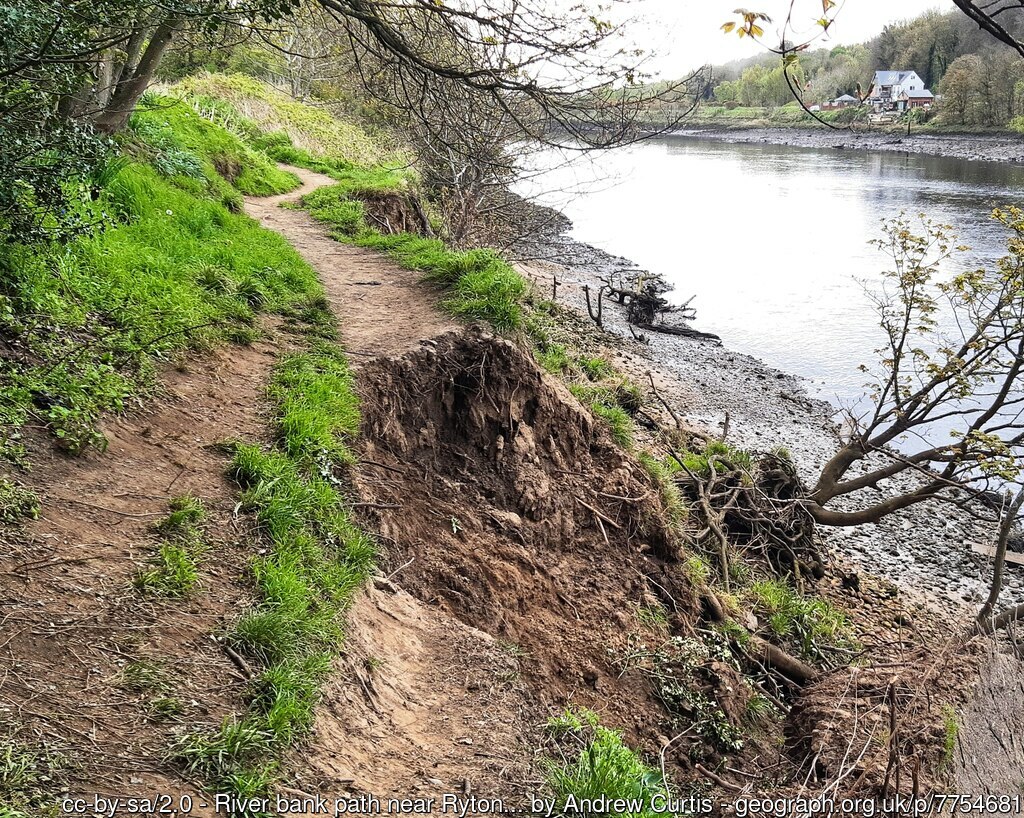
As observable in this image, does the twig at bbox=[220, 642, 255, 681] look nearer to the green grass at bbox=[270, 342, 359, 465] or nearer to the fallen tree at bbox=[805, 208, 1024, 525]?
the green grass at bbox=[270, 342, 359, 465]

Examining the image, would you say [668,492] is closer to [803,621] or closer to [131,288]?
[803,621]

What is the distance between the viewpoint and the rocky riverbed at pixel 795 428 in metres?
10.1

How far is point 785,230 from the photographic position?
93.1ft

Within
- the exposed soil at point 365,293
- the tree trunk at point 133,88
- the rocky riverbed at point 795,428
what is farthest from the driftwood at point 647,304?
the tree trunk at point 133,88

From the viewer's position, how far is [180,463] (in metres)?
4.56

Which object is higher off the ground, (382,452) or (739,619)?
(382,452)

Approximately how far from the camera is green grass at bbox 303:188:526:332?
7.77 m

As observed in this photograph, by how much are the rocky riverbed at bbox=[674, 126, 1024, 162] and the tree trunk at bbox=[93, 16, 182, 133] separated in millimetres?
36372

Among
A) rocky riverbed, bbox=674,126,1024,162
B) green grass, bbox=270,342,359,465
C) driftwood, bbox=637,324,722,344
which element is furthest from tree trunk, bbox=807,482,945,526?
rocky riverbed, bbox=674,126,1024,162

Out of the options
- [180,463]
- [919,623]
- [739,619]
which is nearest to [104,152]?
[180,463]

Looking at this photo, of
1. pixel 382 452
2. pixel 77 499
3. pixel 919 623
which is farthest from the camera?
pixel 919 623

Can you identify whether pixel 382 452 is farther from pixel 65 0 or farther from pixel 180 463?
pixel 65 0

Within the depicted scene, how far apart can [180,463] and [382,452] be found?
1888 millimetres

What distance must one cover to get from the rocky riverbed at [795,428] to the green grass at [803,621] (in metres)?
1.45
